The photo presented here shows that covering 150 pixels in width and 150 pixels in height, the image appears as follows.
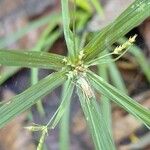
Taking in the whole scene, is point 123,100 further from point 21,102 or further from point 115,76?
point 115,76

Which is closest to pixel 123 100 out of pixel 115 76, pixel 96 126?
pixel 96 126

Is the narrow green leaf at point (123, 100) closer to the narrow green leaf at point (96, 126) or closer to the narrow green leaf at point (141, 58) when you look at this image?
the narrow green leaf at point (96, 126)

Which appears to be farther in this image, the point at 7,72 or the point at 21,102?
the point at 7,72

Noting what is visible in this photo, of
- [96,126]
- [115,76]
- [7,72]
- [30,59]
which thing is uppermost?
[7,72]

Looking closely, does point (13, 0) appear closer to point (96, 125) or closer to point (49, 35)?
point (49, 35)

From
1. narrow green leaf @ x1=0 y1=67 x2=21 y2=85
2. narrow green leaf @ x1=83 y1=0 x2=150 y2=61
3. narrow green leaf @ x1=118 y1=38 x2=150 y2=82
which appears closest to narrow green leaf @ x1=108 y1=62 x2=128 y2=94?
narrow green leaf @ x1=118 y1=38 x2=150 y2=82

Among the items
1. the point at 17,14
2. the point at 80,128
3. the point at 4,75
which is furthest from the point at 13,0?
the point at 80,128
